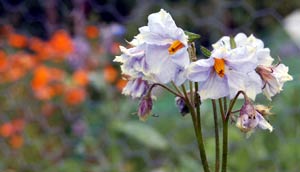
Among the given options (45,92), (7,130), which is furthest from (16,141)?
(45,92)

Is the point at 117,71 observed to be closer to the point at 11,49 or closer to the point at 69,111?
the point at 69,111

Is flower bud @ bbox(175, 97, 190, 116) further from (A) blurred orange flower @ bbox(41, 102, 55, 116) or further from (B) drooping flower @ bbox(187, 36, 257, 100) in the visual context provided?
(A) blurred orange flower @ bbox(41, 102, 55, 116)

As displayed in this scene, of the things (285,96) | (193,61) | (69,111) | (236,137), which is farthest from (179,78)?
(69,111)

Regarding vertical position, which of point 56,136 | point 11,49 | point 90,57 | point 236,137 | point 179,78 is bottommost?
point 179,78

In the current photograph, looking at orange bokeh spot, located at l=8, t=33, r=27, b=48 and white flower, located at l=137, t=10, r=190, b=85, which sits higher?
orange bokeh spot, located at l=8, t=33, r=27, b=48

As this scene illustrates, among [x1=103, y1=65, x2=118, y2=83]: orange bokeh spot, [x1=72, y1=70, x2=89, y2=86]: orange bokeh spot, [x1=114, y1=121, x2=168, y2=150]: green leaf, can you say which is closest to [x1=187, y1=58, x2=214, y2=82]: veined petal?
[x1=114, y1=121, x2=168, y2=150]: green leaf
